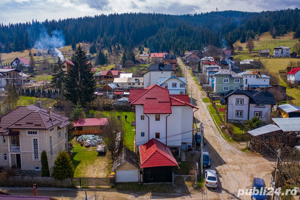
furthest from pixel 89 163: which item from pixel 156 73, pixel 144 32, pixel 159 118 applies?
pixel 144 32

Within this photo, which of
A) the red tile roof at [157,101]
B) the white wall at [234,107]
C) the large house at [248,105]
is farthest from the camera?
the white wall at [234,107]

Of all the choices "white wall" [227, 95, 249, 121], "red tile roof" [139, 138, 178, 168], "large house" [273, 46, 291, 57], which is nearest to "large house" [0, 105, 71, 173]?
"red tile roof" [139, 138, 178, 168]

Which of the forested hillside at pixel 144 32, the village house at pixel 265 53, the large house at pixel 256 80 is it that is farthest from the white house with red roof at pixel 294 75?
the forested hillside at pixel 144 32

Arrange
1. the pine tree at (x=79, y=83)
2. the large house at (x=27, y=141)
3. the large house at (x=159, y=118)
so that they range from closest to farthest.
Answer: the large house at (x=27, y=141), the large house at (x=159, y=118), the pine tree at (x=79, y=83)

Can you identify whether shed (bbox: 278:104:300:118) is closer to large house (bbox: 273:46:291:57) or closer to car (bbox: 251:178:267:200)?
car (bbox: 251:178:267:200)

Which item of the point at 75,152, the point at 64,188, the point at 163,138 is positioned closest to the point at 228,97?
the point at 163,138

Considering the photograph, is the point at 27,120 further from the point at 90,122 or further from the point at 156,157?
the point at 156,157

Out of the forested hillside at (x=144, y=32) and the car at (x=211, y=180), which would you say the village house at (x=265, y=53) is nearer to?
the forested hillside at (x=144, y=32)
